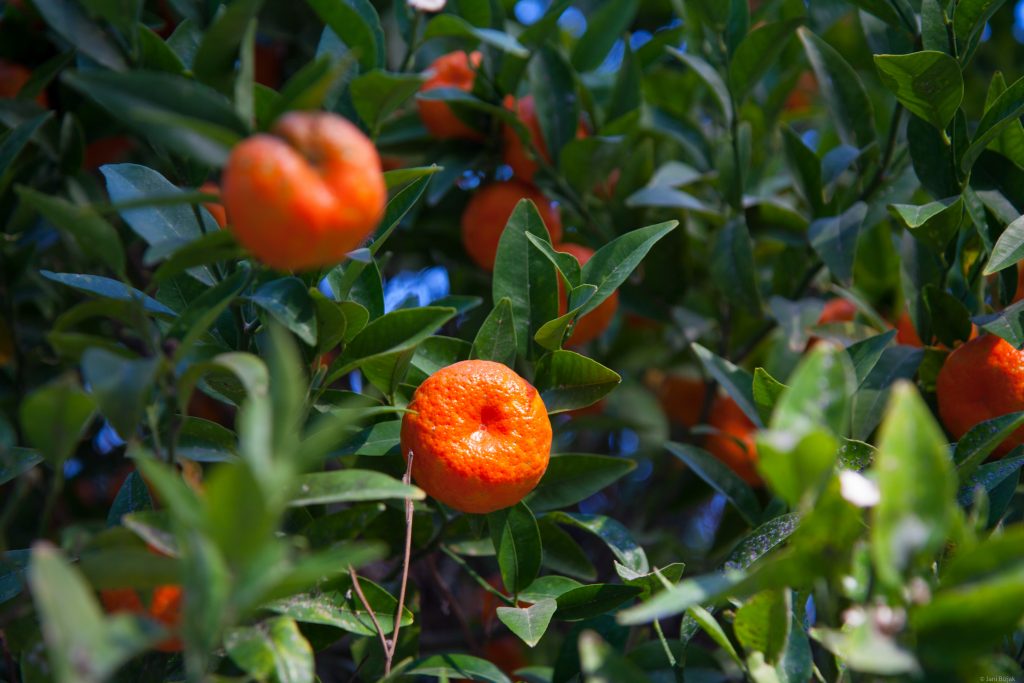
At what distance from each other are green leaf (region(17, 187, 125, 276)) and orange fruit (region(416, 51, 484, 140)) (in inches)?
28.1

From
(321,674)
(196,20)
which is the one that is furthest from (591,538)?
(196,20)

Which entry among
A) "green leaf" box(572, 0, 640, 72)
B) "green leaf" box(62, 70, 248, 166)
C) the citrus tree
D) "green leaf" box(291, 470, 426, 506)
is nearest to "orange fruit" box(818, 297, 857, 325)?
the citrus tree

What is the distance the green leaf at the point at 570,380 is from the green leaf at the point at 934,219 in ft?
1.32

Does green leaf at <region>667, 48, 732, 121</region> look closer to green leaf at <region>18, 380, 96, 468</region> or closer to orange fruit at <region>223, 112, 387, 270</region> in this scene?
orange fruit at <region>223, 112, 387, 270</region>

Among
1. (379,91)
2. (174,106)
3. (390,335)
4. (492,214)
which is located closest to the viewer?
(174,106)

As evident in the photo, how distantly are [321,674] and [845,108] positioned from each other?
4.12ft

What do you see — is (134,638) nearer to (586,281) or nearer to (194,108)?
(194,108)

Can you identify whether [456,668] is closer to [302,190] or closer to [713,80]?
[302,190]

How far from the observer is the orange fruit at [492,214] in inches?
A: 59.4

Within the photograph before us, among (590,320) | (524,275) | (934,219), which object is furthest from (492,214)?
(934,219)

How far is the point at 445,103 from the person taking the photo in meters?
1.53

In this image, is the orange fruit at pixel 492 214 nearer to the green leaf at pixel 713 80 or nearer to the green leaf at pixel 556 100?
the green leaf at pixel 556 100

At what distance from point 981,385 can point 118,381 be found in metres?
0.98

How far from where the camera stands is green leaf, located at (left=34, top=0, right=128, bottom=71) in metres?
1.13
